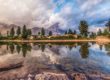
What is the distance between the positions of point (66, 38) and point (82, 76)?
126m

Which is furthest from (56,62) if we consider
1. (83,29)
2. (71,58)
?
(83,29)

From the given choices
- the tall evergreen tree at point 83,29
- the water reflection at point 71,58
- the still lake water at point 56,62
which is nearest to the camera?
the still lake water at point 56,62

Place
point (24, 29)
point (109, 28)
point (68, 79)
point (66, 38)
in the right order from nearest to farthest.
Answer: point (68, 79) → point (66, 38) → point (109, 28) → point (24, 29)

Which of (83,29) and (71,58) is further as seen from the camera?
(83,29)

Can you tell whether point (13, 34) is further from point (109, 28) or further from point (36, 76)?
point (36, 76)

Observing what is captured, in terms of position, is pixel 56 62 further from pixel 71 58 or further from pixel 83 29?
pixel 83 29

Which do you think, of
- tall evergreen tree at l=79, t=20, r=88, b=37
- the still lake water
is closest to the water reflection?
the still lake water

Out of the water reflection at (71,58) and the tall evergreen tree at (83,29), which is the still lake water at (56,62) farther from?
the tall evergreen tree at (83,29)

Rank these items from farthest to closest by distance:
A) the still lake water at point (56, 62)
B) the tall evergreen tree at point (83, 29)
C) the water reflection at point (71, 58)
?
the tall evergreen tree at point (83, 29), the water reflection at point (71, 58), the still lake water at point (56, 62)

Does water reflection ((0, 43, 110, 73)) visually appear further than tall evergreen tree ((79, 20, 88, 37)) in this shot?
No

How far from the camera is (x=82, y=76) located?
2155cm

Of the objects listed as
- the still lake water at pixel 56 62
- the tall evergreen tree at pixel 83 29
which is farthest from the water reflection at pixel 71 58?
the tall evergreen tree at pixel 83 29

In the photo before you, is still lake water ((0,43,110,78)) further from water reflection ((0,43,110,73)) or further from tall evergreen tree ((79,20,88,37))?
tall evergreen tree ((79,20,88,37))

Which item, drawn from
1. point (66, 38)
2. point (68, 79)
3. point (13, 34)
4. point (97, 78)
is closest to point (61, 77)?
point (68, 79)
